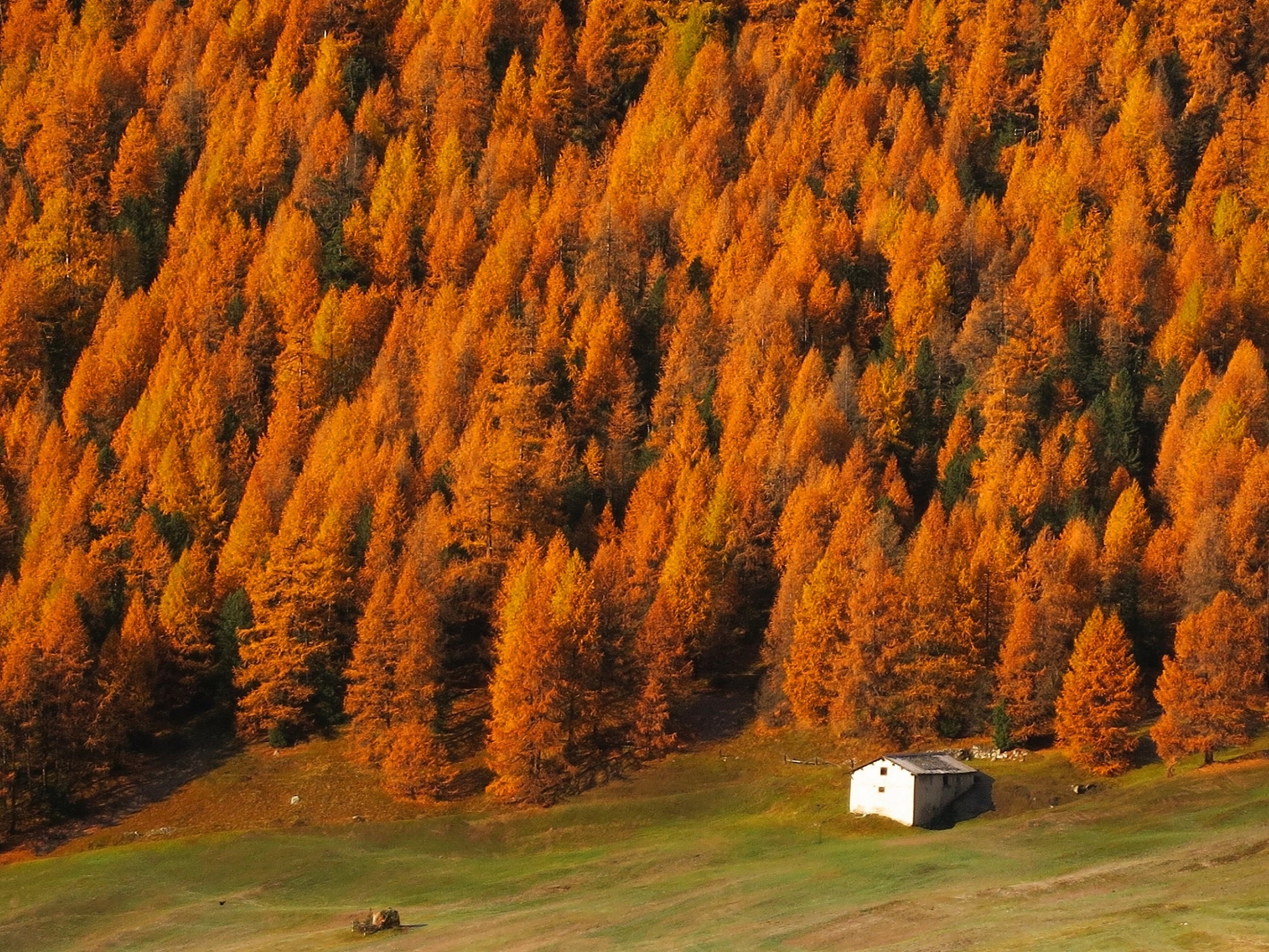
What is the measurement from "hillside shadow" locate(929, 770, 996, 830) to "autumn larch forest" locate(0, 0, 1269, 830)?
612 centimetres

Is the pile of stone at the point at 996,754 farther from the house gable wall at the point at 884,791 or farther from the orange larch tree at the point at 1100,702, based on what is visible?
the house gable wall at the point at 884,791

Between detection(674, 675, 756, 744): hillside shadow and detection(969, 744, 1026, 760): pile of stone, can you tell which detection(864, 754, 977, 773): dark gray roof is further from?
detection(674, 675, 756, 744): hillside shadow

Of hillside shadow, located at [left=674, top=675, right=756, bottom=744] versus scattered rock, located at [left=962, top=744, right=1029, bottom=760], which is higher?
hillside shadow, located at [left=674, top=675, right=756, bottom=744]

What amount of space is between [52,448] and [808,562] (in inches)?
2376

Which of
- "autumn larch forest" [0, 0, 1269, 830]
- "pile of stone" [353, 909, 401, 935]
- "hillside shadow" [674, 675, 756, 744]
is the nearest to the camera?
"pile of stone" [353, 909, 401, 935]

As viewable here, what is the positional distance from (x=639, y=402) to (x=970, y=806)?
5703 centimetres

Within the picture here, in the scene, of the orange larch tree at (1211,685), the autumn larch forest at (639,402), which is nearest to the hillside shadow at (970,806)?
the autumn larch forest at (639,402)

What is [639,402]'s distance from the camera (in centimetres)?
13875

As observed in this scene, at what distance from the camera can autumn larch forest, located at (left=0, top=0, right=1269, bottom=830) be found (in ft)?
335

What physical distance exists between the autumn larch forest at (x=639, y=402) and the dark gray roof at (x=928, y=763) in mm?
5787

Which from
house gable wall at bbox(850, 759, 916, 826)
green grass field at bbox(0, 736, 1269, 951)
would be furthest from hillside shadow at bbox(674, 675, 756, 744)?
house gable wall at bbox(850, 759, 916, 826)

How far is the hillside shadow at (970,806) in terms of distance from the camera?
87750 mm

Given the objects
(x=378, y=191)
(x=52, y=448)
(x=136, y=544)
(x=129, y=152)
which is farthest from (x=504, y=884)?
(x=129, y=152)

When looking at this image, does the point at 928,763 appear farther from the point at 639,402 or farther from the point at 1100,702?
the point at 639,402
